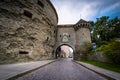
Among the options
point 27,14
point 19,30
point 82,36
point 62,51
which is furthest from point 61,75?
point 62,51

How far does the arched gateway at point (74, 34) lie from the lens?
2226cm

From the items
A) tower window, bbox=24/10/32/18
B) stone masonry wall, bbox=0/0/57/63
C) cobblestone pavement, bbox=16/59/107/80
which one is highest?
tower window, bbox=24/10/32/18

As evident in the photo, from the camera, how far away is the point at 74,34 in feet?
79.9

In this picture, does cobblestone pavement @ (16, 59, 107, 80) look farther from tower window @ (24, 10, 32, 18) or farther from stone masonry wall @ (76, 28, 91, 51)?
stone masonry wall @ (76, 28, 91, 51)

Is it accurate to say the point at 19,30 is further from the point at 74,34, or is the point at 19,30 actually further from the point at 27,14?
the point at 74,34

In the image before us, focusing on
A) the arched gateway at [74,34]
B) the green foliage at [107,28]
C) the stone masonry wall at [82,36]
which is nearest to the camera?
the green foliage at [107,28]

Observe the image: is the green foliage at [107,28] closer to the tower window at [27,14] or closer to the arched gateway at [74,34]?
the arched gateway at [74,34]

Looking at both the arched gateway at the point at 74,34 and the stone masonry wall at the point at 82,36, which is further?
the arched gateway at the point at 74,34

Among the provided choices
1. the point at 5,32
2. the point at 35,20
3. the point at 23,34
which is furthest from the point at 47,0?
the point at 5,32

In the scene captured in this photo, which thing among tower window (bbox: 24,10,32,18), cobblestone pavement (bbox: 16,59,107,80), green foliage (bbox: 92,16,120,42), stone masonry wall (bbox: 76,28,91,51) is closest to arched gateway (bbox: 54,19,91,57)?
stone masonry wall (bbox: 76,28,91,51)

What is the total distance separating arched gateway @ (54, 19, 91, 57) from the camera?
73.0 feet

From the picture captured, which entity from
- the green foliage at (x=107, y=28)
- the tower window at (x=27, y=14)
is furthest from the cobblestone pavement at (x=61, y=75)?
the green foliage at (x=107, y=28)

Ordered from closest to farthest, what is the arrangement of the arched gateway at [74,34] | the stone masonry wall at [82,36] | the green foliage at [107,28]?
1. the green foliage at [107,28]
2. the stone masonry wall at [82,36]
3. the arched gateway at [74,34]

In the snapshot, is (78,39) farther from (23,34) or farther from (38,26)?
(23,34)
